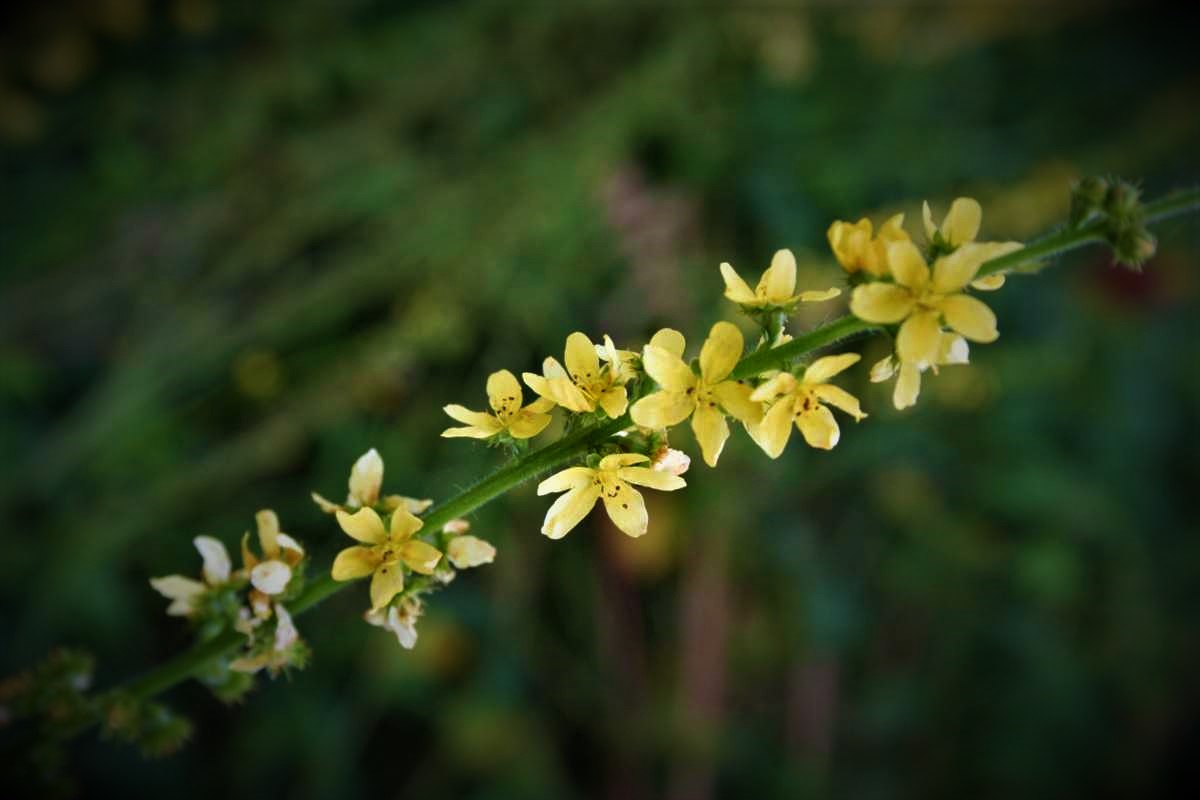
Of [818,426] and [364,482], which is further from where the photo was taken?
[364,482]

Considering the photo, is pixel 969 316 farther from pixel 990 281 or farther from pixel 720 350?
pixel 720 350

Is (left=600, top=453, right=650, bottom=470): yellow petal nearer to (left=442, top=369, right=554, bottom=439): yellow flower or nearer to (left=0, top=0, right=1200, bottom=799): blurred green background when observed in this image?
(left=442, top=369, right=554, bottom=439): yellow flower

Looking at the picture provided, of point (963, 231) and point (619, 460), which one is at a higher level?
point (963, 231)

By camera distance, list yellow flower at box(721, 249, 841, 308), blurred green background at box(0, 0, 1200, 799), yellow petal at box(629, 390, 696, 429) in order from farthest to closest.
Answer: blurred green background at box(0, 0, 1200, 799), yellow flower at box(721, 249, 841, 308), yellow petal at box(629, 390, 696, 429)

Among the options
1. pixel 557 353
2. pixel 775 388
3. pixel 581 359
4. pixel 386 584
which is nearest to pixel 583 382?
pixel 581 359

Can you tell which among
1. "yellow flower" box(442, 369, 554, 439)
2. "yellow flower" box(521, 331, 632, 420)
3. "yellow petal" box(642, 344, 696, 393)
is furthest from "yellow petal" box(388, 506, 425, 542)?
"yellow petal" box(642, 344, 696, 393)

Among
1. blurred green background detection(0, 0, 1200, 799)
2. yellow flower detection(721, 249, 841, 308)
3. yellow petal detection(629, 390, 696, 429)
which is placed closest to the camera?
yellow petal detection(629, 390, 696, 429)

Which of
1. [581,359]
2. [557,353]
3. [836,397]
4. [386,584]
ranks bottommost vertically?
[386,584]
